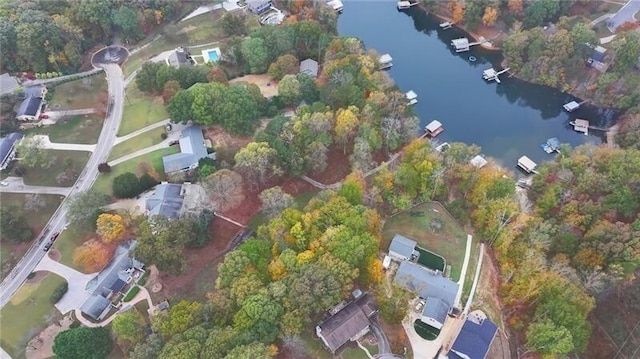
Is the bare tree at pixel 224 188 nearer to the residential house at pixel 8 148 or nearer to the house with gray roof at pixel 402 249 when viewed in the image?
the house with gray roof at pixel 402 249

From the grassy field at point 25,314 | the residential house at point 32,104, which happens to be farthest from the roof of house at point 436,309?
the residential house at point 32,104

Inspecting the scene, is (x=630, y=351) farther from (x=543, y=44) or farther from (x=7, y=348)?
(x=7, y=348)

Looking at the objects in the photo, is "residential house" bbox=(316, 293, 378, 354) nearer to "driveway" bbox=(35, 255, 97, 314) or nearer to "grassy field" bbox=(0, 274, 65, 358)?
"driveway" bbox=(35, 255, 97, 314)

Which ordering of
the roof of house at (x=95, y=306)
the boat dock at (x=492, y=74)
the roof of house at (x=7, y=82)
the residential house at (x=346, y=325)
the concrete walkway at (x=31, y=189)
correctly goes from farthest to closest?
1. the boat dock at (x=492, y=74)
2. the roof of house at (x=7, y=82)
3. the concrete walkway at (x=31, y=189)
4. the roof of house at (x=95, y=306)
5. the residential house at (x=346, y=325)

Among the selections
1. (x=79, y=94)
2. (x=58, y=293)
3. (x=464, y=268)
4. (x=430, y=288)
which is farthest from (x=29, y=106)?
(x=464, y=268)

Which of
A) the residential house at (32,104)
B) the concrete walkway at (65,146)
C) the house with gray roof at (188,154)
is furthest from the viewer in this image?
the residential house at (32,104)

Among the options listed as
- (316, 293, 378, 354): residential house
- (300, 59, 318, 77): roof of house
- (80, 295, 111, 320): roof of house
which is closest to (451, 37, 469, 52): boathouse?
(300, 59, 318, 77): roof of house

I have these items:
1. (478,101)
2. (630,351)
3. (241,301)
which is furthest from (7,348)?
(478,101)
